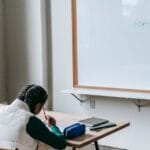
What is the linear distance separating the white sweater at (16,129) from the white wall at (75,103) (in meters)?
1.95

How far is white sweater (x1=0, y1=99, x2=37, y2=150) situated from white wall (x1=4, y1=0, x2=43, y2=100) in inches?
85.9

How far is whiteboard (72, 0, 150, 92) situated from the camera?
3504 mm

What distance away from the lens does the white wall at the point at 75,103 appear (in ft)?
12.3

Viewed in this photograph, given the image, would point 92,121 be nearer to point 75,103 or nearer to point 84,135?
point 84,135

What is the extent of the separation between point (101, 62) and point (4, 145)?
199 cm

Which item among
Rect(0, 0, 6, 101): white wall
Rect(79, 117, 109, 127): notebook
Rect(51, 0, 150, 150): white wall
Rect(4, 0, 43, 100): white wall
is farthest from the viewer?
Rect(0, 0, 6, 101): white wall

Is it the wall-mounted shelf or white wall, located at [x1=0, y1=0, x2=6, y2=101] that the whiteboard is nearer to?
the wall-mounted shelf

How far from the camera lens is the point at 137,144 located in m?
3.78

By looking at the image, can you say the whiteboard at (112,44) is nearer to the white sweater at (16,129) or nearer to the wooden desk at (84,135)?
the wooden desk at (84,135)

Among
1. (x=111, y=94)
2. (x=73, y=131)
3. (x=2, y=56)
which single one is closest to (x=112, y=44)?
(x=111, y=94)

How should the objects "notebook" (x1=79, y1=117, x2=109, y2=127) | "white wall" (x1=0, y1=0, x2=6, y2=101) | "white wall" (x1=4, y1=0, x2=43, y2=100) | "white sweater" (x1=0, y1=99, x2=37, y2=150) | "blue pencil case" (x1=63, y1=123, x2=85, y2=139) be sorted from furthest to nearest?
"white wall" (x1=0, y1=0, x2=6, y2=101) → "white wall" (x1=4, y1=0, x2=43, y2=100) → "notebook" (x1=79, y1=117, x2=109, y2=127) → "blue pencil case" (x1=63, y1=123, x2=85, y2=139) → "white sweater" (x1=0, y1=99, x2=37, y2=150)

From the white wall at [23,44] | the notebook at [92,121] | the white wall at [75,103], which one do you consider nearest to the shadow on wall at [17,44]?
the white wall at [23,44]

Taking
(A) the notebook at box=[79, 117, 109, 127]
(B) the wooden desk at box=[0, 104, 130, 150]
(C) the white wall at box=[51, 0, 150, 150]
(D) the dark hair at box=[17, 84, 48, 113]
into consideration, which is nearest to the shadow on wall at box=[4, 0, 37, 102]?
(C) the white wall at box=[51, 0, 150, 150]

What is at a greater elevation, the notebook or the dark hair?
the dark hair
